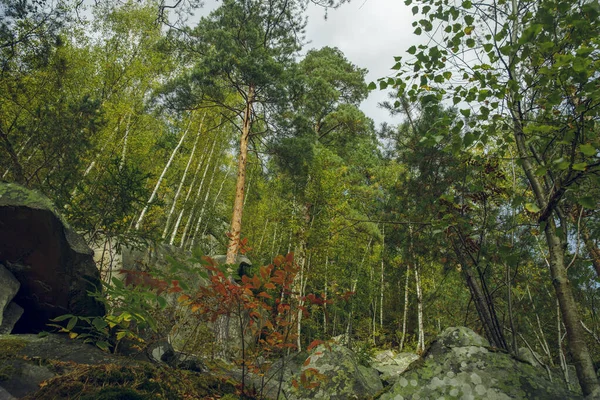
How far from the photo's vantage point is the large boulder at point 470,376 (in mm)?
2350

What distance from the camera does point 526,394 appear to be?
2309 mm

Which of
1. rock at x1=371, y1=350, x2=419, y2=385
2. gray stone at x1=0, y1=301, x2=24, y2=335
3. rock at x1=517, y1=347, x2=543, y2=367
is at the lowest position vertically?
rock at x1=371, y1=350, x2=419, y2=385

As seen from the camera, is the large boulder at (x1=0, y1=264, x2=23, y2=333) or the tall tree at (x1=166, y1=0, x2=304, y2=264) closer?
the large boulder at (x1=0, y1=264, x2=23, y2=333)

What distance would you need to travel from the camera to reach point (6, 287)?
4.11 meters

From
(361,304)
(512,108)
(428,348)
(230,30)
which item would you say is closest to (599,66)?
(512,108)

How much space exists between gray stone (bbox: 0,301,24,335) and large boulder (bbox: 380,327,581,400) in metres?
4.38

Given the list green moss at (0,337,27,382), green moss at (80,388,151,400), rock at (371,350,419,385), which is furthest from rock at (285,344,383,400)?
rock at (371,350,419,385)

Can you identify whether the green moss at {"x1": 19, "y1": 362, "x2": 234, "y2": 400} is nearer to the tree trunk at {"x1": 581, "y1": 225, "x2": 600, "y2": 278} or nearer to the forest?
the forest

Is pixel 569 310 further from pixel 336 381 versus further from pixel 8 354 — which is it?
pixel 8 354

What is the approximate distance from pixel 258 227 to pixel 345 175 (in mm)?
6078

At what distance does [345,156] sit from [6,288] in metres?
16.6

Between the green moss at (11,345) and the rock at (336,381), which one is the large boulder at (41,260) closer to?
the green moss at (11,345)

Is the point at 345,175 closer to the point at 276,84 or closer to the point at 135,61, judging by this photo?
the point at 276,84

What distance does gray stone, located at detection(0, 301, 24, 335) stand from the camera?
3964 mm
